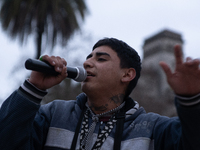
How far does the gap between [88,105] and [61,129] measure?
0.47m

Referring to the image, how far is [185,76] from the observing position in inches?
72.4

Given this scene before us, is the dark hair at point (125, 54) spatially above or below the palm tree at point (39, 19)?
below

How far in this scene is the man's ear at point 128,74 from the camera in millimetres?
3209

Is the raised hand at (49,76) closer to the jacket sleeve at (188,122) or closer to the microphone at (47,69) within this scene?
the microphone at (47,69)

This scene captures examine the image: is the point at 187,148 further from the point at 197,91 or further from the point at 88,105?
the point at 88,105

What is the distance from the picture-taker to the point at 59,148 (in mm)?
2598

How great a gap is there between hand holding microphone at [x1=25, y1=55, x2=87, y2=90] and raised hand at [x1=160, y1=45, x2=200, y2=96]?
0.94 m

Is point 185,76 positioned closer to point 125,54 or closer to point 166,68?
point 166,68

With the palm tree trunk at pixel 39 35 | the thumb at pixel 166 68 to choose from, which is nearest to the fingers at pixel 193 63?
the thumb at pixel 166 68

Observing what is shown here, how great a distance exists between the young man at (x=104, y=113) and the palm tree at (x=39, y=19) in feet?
24.9

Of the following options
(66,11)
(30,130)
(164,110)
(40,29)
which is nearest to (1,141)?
(30,130)

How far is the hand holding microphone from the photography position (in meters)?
2.19

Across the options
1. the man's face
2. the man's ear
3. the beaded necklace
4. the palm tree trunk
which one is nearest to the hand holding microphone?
the man's face

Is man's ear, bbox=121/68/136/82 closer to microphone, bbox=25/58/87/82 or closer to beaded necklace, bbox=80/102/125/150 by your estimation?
beaded necklace, bbox=80/102/125/150
